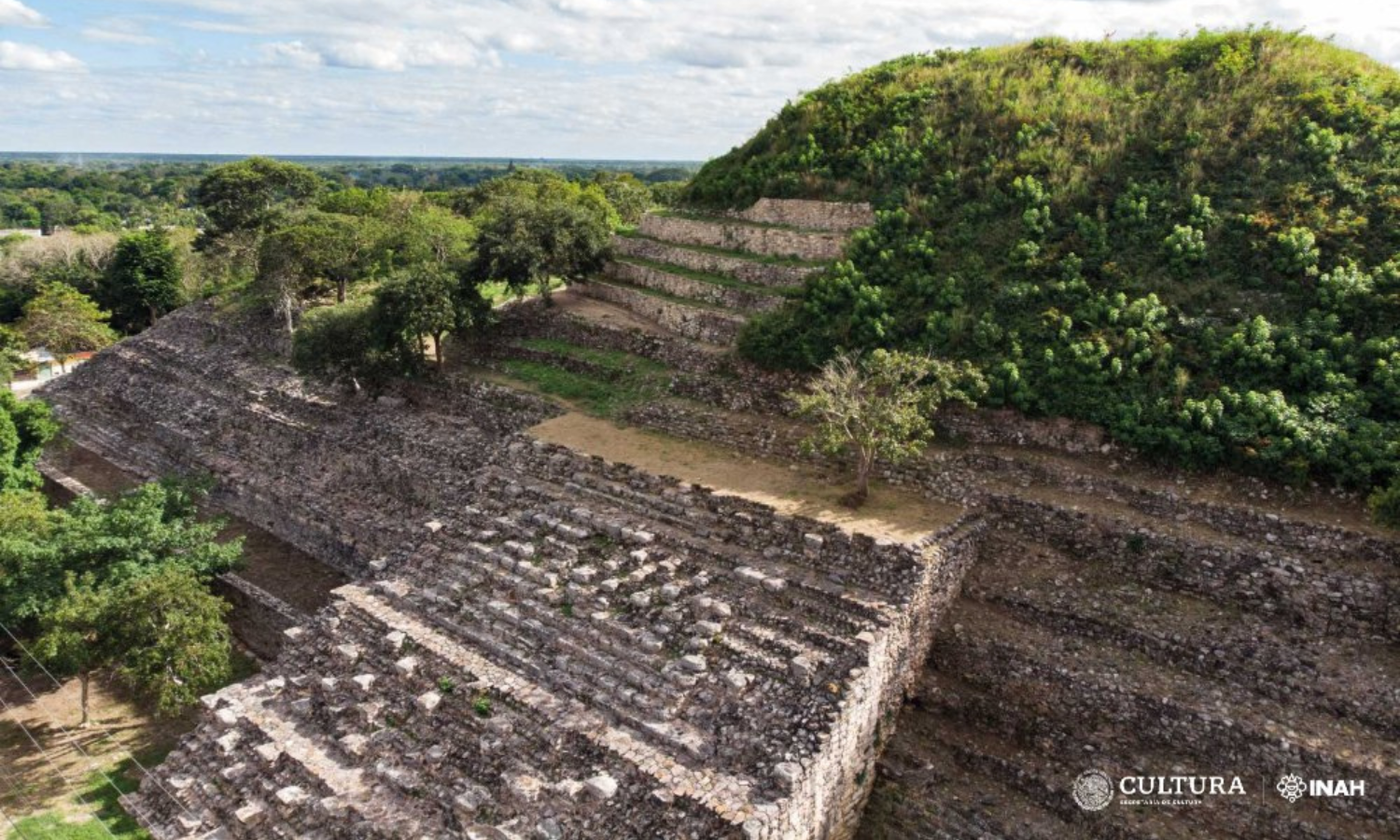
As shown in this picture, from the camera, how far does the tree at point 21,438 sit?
1989 cm

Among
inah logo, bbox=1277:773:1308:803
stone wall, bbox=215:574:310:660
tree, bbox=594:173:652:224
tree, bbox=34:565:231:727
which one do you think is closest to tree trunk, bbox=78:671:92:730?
tree, bbox=34:565:231:727

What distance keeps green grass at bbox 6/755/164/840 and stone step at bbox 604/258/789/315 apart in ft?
50.6

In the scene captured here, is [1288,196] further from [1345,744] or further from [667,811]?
[667,811]

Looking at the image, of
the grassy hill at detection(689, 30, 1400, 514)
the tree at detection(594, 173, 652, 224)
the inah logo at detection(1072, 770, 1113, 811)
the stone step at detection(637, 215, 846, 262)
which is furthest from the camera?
the tree at detection(594, 173, 652, 224)

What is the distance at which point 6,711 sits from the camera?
600 inches

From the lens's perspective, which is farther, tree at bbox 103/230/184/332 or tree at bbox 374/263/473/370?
tree at bbox 103/230/184/332

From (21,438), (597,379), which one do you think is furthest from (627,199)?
(21,438)

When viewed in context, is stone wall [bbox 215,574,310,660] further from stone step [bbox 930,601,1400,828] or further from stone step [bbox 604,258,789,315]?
stone step [bbox 930,601,1400,828]

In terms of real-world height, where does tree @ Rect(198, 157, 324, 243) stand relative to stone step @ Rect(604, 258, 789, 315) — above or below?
above

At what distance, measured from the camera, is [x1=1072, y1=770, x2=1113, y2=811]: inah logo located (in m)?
11.1

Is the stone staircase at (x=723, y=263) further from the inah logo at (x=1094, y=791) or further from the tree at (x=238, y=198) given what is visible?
the tree at (x=238, y=198)

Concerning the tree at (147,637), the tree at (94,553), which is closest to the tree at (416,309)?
the tree at (94,553)

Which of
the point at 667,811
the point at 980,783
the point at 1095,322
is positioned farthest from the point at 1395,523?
the point at 667,811

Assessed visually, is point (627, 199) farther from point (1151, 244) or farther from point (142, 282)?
point (1151, 244)
